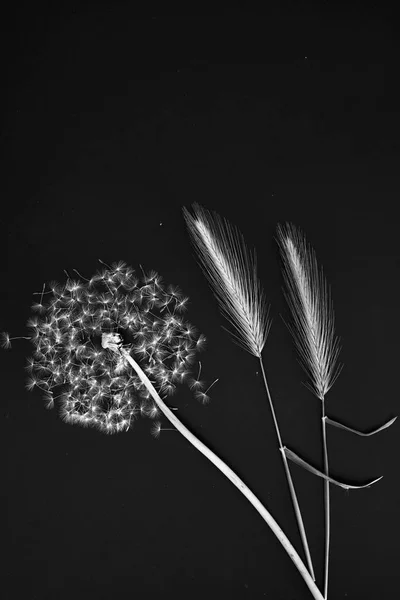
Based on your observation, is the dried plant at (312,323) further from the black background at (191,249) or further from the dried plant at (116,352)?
the dried plant at (116,352)

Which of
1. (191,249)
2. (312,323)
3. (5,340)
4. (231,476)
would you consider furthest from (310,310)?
(5,340)

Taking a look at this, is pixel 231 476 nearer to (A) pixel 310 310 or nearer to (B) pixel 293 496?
(B) pixel 293 496

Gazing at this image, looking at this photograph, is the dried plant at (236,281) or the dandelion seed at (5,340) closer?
the dried plant at (236,281)

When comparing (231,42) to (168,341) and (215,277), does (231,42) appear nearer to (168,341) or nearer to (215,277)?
(215,277)

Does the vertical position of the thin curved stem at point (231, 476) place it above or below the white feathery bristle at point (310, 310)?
below

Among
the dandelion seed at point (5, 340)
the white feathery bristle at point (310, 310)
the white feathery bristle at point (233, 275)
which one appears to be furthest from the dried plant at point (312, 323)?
the dandelion seed at point (5, 340)

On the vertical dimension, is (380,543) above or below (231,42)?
below

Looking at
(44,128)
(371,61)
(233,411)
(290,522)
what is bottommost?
(290,522)

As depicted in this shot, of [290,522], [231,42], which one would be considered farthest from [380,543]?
[231,42]
